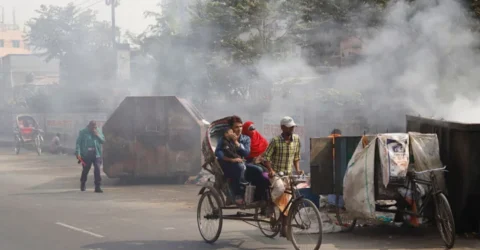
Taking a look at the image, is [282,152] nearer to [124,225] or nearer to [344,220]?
[344,220]

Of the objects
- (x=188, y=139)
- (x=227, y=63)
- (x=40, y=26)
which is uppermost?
(x=40, y=26)

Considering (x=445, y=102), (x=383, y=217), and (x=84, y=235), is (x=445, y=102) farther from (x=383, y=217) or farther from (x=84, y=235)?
(x=84, y=235)

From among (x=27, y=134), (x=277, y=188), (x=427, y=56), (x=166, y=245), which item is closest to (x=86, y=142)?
(x=166, y=245)

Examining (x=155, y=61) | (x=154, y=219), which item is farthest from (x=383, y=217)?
(x=155, y=61)

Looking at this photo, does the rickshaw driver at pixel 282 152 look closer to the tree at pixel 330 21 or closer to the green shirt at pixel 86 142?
the green shirt at pixel 86 142

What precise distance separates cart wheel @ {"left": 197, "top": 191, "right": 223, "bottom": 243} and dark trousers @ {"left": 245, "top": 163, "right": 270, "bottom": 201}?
504mm

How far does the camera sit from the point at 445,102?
1380 cm

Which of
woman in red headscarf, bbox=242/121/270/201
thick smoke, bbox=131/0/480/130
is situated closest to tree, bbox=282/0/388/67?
thick smoke, bbox=131/0/480/130

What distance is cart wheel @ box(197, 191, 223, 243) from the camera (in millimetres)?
8961

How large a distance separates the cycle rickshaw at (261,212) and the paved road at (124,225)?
264 mm

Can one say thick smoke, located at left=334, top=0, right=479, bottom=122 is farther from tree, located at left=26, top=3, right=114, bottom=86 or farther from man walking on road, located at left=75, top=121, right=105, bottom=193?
tree, located at left=26, top=3, right=114, bottom=86

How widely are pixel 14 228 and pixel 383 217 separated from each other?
5.19 m

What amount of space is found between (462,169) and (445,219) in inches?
29.1

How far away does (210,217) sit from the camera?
29.8 feet
